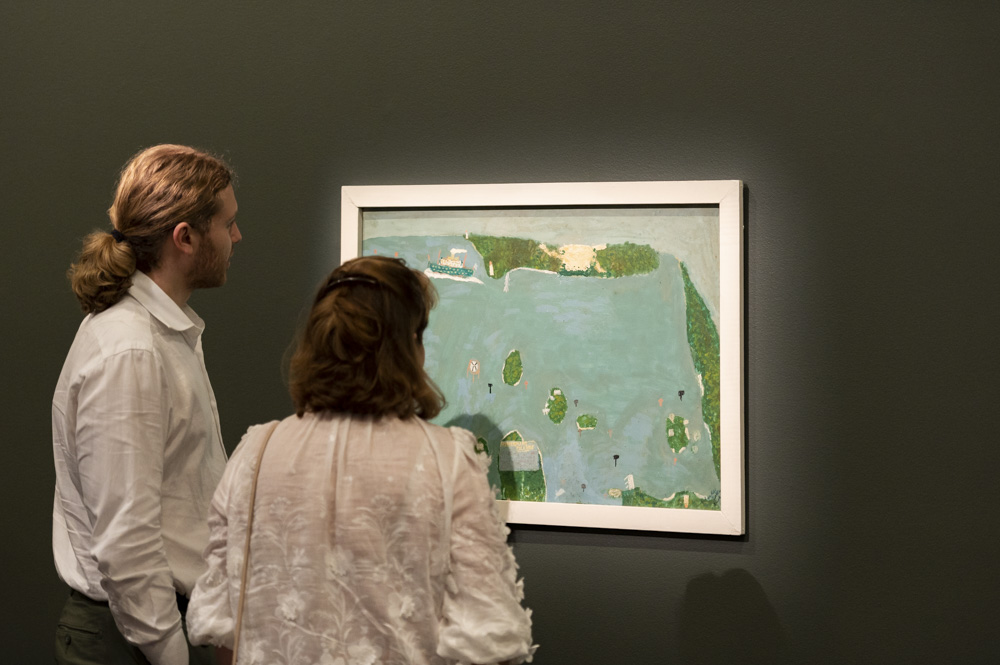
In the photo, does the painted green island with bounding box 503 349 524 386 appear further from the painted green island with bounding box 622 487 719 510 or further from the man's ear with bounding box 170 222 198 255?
the man's ear with bounding box 170 222 198 255

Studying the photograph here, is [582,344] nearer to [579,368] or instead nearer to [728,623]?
[579,368]

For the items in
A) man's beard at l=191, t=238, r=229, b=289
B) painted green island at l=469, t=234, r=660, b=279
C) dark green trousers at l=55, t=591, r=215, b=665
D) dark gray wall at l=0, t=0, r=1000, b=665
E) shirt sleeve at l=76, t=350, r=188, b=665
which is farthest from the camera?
painted green island at l=469, t=234, r=660, b=279

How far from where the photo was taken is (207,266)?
1784 millimetres

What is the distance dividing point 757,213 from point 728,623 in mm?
1051

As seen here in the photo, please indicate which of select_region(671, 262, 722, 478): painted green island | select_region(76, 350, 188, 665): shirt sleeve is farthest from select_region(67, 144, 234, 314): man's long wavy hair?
select_region(671, 262, 722, 478): painted green island

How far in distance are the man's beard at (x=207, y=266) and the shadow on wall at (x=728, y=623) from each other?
140 cm

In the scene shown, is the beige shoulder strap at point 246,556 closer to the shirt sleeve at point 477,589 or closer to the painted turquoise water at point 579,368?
the shirt sleeve at point 477,589

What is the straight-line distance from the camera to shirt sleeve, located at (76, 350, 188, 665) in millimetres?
1507

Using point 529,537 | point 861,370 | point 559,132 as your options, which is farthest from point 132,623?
point 861,370

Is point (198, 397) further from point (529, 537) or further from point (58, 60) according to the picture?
point (58, 60)

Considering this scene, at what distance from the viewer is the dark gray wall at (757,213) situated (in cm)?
217

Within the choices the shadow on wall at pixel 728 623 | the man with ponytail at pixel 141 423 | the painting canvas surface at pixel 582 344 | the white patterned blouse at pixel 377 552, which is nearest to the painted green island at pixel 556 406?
the painting canvas surface at pixel 582 344

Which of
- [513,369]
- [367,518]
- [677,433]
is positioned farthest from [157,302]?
[677,433]

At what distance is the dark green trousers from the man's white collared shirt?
0.11 feet
